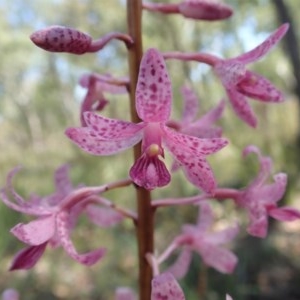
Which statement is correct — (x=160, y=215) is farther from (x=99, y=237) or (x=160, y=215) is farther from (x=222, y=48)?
(x=222, y=48)

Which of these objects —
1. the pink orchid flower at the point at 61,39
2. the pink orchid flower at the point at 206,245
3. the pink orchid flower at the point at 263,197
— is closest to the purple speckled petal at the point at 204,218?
the pink orchid flower at the point at 206,245

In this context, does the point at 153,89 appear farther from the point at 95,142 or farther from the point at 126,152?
the point at 126,152

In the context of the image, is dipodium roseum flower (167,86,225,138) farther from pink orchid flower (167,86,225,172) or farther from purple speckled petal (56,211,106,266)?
purple speckled petal (56,211,106,266)

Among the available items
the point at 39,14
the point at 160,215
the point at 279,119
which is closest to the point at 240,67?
the point at 160,215

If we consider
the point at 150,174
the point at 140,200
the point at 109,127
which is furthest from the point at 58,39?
the point at 140,200

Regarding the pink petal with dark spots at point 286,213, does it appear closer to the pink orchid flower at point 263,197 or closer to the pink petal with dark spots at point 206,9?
the pink orchid flower at point 263,197

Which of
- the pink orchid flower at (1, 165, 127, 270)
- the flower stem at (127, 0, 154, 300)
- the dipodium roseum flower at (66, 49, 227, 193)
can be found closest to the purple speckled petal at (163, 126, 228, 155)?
the dipodium roseum flower at (66, 49, 227, 193)
